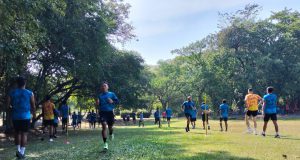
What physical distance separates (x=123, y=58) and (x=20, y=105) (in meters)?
22.3

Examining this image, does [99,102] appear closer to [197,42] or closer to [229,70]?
[229,70]

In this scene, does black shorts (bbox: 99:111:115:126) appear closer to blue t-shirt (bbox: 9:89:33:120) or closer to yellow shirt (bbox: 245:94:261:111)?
blue t-shirt (bbox: 9:89:33:120)

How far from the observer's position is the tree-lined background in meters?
15.6

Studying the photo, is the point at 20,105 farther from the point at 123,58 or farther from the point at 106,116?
the point at 123,58

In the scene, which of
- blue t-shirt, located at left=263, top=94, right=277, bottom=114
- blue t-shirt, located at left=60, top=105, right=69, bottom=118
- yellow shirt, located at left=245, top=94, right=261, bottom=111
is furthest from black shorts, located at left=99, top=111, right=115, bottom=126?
blue t-shirt, located at left=60, top=105, right=69, bottom=118

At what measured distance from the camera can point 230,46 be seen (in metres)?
62.0

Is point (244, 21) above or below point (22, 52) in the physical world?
above

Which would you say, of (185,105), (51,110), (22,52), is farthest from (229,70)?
(22,52)

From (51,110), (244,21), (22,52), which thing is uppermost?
(244,21)

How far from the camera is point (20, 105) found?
10.7 metres

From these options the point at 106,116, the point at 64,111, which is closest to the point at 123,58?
the point at 64,111

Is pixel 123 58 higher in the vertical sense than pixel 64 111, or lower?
higher

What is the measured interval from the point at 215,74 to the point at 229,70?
2.31m

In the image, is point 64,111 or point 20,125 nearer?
point 20,125
